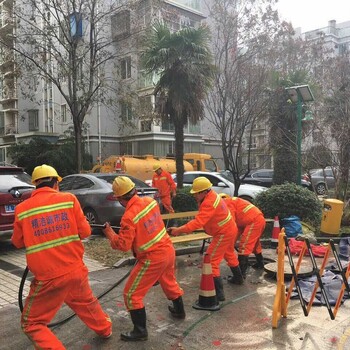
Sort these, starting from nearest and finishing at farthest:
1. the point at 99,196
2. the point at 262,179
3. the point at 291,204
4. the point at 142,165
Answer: the point at 99,196, the point at 291,204, the point at 142,165, the point at 262,179

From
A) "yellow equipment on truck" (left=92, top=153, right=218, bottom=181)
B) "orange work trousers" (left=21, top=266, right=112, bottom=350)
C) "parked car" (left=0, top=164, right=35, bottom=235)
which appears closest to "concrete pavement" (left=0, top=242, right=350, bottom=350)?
"orange work trousers" (left=21, top=266, right=112, bottom=350)

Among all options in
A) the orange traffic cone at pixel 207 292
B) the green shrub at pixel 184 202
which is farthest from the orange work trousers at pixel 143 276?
the green shrub at pixel 184 202

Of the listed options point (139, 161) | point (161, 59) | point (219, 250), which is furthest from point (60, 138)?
point (219, 250)

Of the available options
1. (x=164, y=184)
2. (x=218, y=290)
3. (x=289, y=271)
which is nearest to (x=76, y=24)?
(x=164, y=184)

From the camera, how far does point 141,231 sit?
3.94 metres

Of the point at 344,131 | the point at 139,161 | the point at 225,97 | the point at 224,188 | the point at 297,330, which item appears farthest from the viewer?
the point at 139,161

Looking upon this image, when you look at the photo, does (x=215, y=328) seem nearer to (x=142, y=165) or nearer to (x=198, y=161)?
(x=142, y=165)

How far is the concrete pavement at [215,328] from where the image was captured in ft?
12.8

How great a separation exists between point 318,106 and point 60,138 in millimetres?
20961

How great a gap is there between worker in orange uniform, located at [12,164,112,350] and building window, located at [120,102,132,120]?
606 inches

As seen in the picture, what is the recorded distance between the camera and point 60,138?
103ft

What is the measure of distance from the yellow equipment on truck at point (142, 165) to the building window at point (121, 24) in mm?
5427

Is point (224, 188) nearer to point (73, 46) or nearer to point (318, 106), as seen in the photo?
point (318, 106)

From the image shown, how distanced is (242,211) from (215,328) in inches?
92.8
